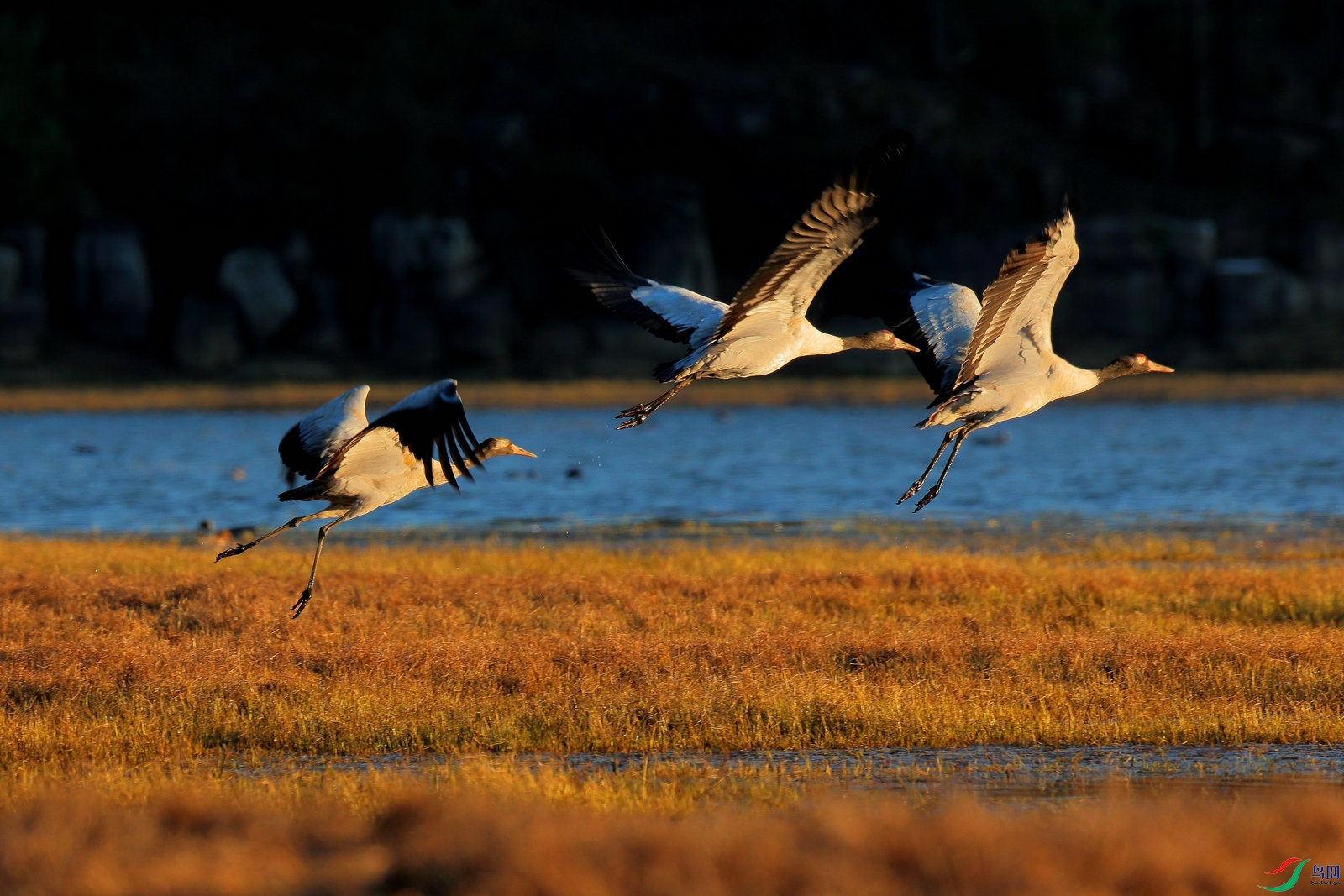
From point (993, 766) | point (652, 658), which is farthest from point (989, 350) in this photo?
point (993, 766)

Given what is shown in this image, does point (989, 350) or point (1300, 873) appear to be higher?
point (989, 350)

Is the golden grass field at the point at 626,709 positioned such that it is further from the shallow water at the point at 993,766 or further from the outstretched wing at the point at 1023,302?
the outstretched wing at the point at 1023,302

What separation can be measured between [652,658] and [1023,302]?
3171 millimetres

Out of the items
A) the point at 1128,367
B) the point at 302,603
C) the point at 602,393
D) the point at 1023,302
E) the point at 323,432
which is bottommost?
the point at 602,393

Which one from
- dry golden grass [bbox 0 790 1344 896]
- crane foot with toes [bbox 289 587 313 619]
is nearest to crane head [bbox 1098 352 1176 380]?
crane foot with toes [bbox 289 587 313 619]

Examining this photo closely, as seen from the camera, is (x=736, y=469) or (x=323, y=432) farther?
(x=736, y=469)

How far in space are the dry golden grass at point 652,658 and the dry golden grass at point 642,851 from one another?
229 centimetres

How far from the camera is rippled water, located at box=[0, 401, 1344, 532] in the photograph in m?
21.4

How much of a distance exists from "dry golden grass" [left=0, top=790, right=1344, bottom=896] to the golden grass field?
1cm

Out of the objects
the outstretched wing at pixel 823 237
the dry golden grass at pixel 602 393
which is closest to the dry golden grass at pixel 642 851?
the outstretched wing at pixel 823 237

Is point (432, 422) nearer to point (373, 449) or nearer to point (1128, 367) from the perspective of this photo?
point (373, 449)

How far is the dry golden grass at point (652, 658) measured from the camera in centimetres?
834

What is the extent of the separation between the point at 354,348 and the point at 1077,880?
46.9 m

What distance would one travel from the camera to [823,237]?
9648mm
